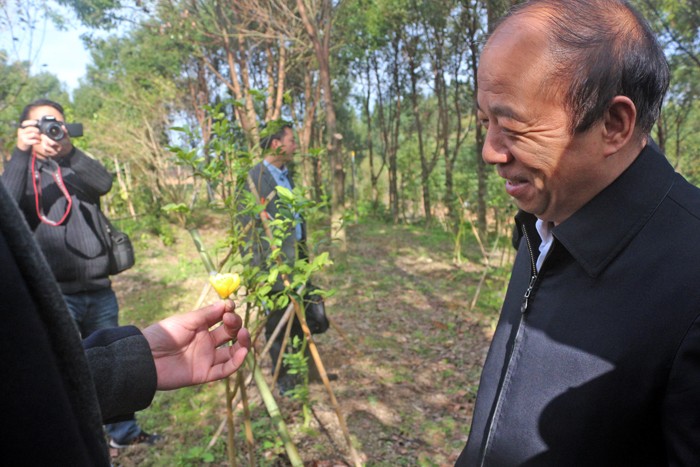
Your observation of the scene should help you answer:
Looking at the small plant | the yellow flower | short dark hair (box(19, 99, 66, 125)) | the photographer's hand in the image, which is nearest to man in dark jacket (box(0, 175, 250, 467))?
the yellow flower

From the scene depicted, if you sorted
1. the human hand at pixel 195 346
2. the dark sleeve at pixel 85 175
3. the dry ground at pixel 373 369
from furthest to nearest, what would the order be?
the dry ground at pixel 373 369 < the dark sleeve at pixel 85 175 < the human hand at pixel 195 346

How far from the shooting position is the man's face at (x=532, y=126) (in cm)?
107

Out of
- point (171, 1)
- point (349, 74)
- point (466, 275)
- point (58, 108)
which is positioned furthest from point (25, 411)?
point (349, 74)

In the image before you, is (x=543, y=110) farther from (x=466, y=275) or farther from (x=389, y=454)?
(x=466, y=275)

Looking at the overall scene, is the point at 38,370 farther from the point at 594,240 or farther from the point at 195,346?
the point at 594,240

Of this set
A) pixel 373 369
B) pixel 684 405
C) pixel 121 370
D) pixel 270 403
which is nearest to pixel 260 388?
pixel 270 403

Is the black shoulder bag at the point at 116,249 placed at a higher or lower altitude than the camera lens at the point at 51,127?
lower

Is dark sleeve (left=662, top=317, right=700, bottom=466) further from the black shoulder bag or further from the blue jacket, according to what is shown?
the black shoulder bag

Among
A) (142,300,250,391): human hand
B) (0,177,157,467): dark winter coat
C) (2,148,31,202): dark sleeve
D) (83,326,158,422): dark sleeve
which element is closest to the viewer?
(0,177,157,467): dark winter coat

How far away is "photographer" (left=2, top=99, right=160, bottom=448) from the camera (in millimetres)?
2732

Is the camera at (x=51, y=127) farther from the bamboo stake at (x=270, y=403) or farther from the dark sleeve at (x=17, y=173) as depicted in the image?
the bamboo stake at (x=270, y=403)

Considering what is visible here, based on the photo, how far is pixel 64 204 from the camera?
284 centimetres

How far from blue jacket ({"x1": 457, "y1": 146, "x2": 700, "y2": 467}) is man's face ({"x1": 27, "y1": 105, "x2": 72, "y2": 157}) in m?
2.92

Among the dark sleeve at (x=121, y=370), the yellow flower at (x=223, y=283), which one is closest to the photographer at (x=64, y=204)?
the yellow flower at (x=223, y=283)
